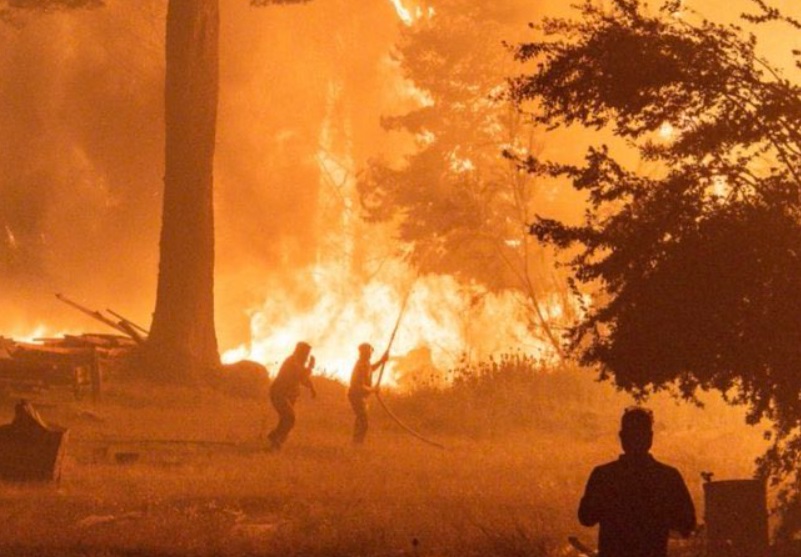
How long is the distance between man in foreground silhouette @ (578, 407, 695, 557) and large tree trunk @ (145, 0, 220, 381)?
18163 mm

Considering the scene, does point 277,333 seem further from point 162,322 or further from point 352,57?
point 162,322

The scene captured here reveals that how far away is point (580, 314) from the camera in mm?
32219

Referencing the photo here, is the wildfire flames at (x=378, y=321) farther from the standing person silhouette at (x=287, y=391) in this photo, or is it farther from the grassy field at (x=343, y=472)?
the standing person silhouette at (x=287, y=391)

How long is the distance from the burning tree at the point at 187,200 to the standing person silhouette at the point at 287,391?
18.4 ft

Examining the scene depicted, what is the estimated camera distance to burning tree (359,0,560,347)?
101ft

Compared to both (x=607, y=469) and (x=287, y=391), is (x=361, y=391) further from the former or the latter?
(x=607, y=469)

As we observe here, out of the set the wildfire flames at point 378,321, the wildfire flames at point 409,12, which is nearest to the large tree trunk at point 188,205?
the wildfire flames at point 378,321

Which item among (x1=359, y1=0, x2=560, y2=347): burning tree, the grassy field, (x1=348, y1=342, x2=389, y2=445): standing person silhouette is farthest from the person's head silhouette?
(x1=359, y1=0, x2=560, y2=347): burning tree

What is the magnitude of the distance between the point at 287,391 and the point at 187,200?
7.23m

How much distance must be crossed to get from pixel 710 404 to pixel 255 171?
2407cm

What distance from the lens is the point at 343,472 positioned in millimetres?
16484

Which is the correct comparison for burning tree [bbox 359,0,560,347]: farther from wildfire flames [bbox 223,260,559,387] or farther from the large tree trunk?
the large tree trunk

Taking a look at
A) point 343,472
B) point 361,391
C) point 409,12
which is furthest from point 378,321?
point 343,472

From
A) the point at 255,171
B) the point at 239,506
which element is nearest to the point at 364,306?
the point at 255,171
